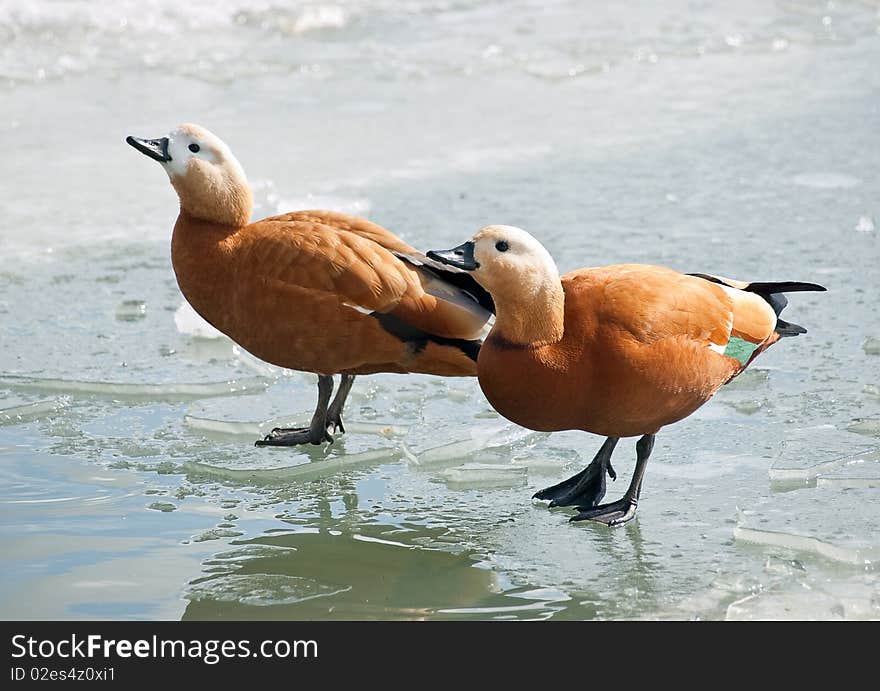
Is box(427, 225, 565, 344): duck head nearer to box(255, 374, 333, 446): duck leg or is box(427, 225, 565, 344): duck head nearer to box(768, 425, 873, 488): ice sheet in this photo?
box(768, 425, 873, 488): ice sheet

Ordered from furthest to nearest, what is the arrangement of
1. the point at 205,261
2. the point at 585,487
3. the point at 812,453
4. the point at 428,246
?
the point at 428,246 < the point at 205,261 < the point at 812,453 < the point at 585,487

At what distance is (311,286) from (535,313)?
911 millimetres

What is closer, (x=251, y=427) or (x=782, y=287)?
(x=782, y=287)

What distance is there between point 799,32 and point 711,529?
6.94 metres

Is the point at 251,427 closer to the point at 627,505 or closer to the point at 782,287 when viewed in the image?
the point at 627,505

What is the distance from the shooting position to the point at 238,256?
4449 mm

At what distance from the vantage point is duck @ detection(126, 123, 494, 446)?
4.32 m

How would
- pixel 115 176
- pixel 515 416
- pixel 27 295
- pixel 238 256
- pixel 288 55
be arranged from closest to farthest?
1. pixel 515 416
2. pixel 238 256
3. pixel 27 295
4. pixel 115 176
5. pixel 288 55

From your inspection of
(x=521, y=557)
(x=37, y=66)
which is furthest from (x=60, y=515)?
(x=37, y=66)

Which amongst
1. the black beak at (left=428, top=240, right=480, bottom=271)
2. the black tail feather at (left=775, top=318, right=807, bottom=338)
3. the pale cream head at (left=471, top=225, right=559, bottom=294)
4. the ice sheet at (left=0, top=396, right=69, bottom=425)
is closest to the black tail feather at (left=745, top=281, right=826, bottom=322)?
the black tail feather at (left=775, top=318, right=807, bottom=338)

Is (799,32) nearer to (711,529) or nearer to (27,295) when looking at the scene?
(27,295)

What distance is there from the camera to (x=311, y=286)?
435 cm

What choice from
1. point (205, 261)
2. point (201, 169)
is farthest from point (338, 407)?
point (201, 169)

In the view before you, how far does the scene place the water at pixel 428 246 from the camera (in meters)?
3.70
